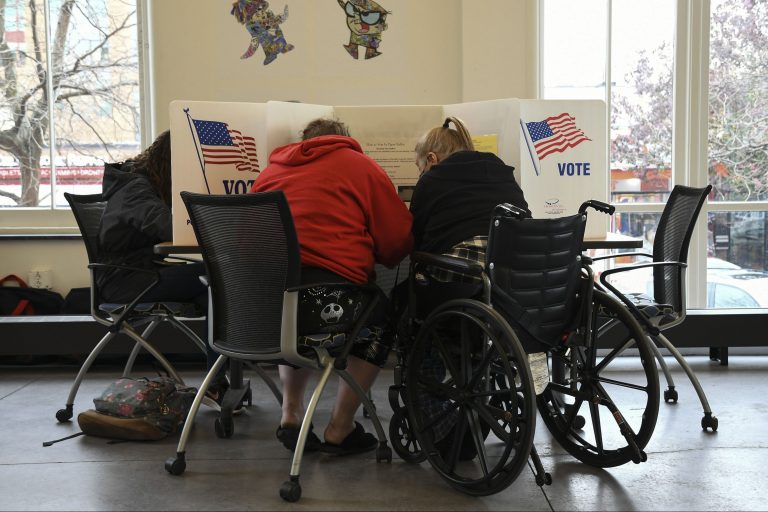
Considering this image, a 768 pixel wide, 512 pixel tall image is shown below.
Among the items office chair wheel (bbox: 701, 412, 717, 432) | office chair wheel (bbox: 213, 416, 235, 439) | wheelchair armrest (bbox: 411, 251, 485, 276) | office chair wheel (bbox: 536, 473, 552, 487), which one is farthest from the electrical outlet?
office chair wheel (bbox: 701, 412, 717, 432)

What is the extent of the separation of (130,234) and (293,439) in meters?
1.05

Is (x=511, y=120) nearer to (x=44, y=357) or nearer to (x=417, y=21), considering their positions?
(x=417, y=21)

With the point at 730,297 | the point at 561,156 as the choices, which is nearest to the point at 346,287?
the point at 561,156

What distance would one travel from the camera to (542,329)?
7.58 feet

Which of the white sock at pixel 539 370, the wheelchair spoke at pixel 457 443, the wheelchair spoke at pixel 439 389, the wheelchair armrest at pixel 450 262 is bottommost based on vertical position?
the wheelchair spoke at pixel 457 443

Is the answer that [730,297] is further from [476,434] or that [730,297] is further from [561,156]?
[476,434]

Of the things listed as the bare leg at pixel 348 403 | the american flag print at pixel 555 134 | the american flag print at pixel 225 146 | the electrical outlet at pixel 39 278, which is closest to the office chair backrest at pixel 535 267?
the bare leg at pixel 348 403

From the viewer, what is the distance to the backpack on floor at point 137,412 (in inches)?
112

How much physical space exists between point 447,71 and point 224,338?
9.51 ft

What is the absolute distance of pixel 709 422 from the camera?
295 centimetres

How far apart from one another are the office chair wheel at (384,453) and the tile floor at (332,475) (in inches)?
0.9

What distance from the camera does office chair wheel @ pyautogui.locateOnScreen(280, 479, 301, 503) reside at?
2.29 m

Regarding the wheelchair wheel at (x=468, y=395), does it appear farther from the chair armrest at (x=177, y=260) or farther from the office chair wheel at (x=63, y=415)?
the office chair wheel at (x=63, y=415)

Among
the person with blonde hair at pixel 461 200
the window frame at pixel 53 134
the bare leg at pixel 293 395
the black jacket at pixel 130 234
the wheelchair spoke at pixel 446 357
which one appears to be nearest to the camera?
the wheelchair spoke at pixel 446 357
